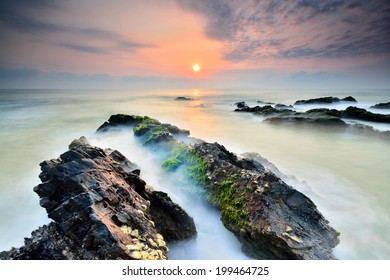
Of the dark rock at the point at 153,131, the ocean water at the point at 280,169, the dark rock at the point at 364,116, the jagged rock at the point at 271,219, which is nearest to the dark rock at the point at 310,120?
the ocean water at the point at 280,169

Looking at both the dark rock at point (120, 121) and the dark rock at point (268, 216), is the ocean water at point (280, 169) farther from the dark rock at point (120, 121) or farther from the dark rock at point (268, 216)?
the dark rock at point (120, 121)

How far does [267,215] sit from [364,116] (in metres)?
19.4

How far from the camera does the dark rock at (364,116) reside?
683 inches

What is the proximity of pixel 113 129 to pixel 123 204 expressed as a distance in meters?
10.9

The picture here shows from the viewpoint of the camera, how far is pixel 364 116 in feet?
61.6

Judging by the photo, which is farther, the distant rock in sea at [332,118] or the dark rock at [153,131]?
the distant rock in sea at [332,118]

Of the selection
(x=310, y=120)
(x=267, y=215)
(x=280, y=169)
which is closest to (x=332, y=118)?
(x=310, y=120)

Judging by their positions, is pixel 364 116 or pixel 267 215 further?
pixel 364 116

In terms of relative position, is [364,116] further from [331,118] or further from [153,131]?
[153,131]

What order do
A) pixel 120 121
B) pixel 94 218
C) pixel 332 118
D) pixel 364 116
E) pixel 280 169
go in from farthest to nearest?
pixel 364 116
pixel 332 118
pixel 120 121
pixel 280 169
pixel 94 218

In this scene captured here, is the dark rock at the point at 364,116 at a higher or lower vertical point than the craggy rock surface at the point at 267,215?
lower

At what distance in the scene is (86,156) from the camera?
4297mm
